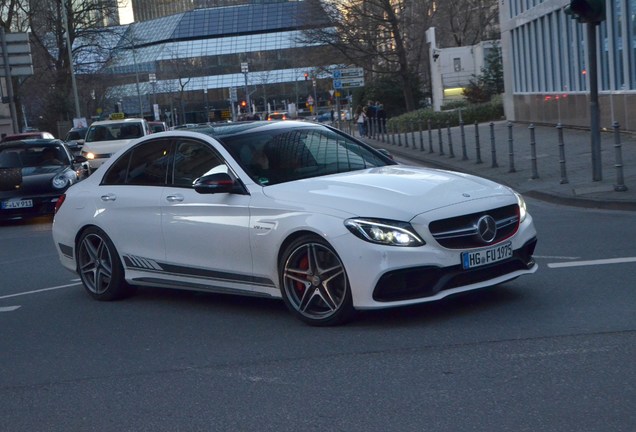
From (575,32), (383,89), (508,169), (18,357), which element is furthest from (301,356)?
(383,89)

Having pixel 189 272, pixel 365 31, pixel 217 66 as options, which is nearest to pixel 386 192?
pixel 189 272

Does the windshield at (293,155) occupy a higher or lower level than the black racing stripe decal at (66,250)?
higher

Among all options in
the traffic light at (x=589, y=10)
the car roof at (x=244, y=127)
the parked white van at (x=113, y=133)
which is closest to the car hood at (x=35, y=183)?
the traffic light at (x=589, y=10)

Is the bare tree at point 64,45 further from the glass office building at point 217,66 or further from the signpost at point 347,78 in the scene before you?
the glass office building at point 217,66

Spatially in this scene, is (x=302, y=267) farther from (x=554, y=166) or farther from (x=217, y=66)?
(x=217, y=66)

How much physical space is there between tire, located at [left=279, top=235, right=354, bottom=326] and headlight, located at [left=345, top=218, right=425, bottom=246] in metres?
0.32

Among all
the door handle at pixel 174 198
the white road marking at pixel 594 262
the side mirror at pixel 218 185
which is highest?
Result: the side mirror at pixel 218 185

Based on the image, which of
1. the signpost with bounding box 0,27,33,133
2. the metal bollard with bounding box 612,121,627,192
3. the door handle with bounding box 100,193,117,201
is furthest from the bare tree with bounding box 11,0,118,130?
the door handle with bounding box 100,193,117,201

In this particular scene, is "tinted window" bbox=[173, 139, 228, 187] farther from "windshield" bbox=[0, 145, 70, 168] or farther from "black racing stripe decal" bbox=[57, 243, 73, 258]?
"windshield" bbox=[0, 145, 70, 168]

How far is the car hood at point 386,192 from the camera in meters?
7.08

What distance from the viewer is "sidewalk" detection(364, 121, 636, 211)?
1477 centimetres

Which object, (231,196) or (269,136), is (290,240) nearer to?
(231,196)

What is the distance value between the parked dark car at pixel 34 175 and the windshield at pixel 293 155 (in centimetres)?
1101

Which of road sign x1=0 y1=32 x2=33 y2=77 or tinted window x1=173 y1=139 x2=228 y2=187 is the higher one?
road sign x1=0 y1=32 x2=33 y2=77
